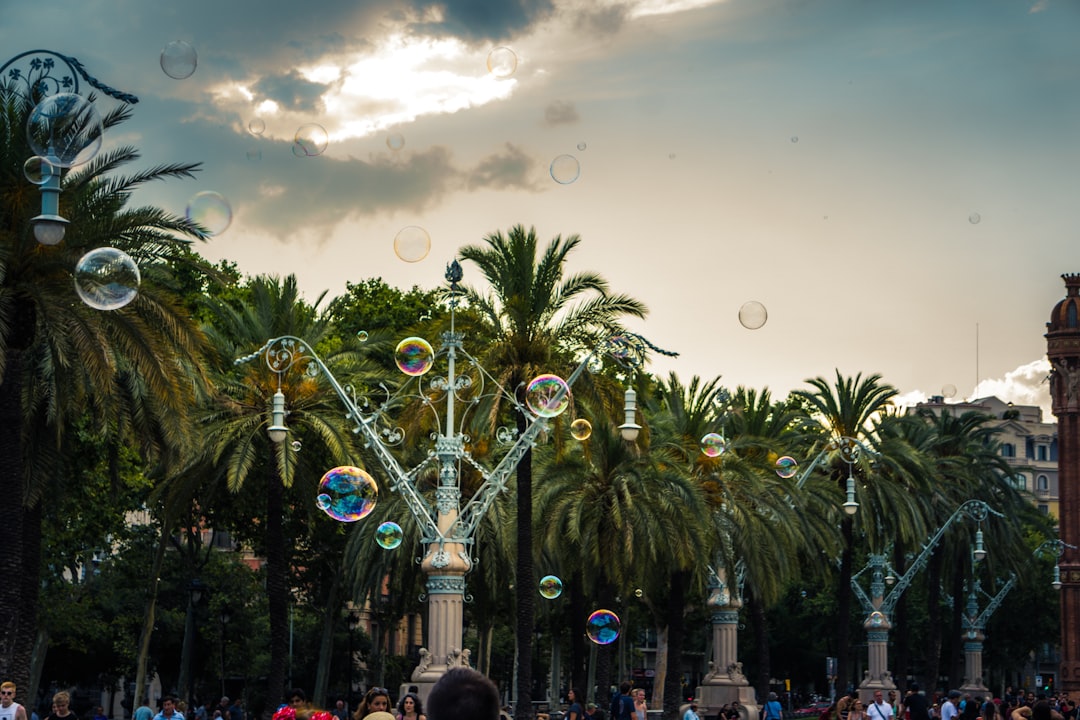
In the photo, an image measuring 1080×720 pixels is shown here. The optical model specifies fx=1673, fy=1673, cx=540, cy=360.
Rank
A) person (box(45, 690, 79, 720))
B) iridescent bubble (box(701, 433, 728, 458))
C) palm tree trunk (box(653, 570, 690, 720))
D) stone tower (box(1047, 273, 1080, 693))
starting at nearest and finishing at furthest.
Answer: person (box(45, 690, 79, 720))
iridescent bubble (box(701, 433, 728, 458))
palm tree trunk (box(653, 570, 690, 720))
stone tower (box(1047, 273, 1080, 693))

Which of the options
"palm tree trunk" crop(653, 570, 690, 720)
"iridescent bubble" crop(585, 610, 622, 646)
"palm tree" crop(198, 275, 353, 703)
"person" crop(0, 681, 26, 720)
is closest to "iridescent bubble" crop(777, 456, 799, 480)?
"palm tree trunk" crop(653, 570, 690, 720)

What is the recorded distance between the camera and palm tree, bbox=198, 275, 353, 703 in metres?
30.8

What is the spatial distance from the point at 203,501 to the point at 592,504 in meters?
10.3

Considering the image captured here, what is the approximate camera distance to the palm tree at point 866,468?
149 feet

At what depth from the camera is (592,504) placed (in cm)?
3422

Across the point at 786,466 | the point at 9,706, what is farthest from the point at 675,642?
the point at 9,706

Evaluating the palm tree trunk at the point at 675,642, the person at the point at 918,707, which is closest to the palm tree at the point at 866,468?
the palm tree trunk at the point at 675,642

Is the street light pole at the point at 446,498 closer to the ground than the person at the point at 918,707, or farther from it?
farther from it

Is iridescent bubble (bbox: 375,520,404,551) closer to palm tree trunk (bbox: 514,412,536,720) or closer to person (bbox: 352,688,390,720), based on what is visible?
palm tree trunk (bbox: 514,412,536,720)

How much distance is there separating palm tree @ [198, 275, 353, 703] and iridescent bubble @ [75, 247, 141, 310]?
1192 centimetres

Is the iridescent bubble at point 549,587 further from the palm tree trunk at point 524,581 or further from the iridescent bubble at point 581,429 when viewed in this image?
the iridescent bubble at point 581,429

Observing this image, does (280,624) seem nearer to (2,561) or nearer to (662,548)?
(662,548)

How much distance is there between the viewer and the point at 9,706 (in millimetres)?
16516

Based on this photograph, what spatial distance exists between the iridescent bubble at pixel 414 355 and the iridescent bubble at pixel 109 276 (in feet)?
28.2
